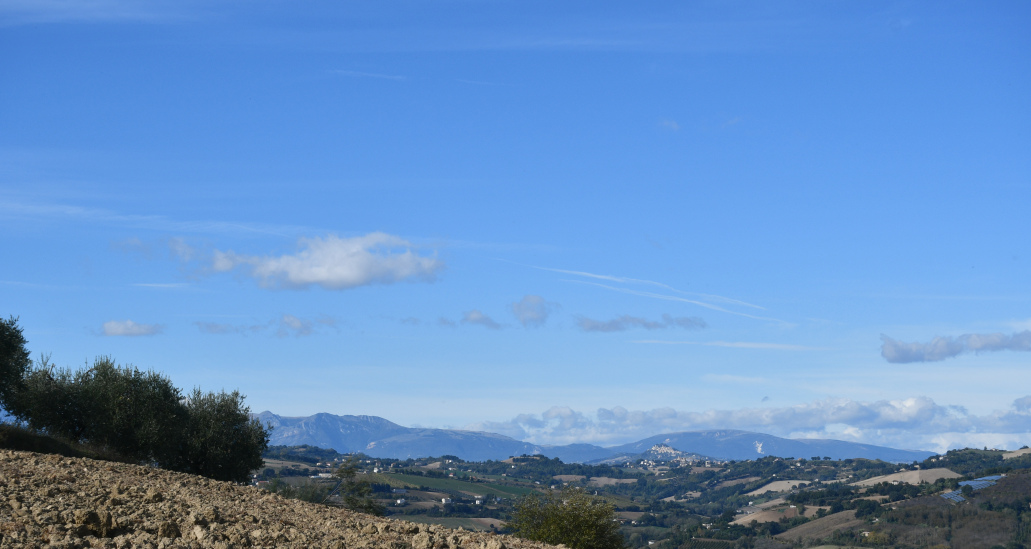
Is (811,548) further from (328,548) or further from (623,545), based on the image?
(328,548)

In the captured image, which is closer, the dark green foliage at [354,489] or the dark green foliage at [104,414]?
the dark green foliage at [104,414]

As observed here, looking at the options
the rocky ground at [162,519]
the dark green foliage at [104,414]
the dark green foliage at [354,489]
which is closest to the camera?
the rocky ground at [162,519]

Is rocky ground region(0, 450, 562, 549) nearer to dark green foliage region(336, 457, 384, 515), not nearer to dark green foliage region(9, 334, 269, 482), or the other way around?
dark green foliage region(9, 334, 269, 482)

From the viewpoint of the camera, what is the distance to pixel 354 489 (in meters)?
68.9

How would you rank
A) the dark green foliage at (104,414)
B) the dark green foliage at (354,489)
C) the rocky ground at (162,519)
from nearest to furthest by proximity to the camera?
the rocky ground at (162,519) < the dark green foliage at (104,414) < the dark green foliage at (354,489)

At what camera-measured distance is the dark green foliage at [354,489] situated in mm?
64812

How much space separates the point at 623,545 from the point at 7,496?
135 ft

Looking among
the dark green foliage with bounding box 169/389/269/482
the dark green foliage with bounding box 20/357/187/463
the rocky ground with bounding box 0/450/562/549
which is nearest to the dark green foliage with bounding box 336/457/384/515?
the dark green foliage with bounding box 169/389/269/482

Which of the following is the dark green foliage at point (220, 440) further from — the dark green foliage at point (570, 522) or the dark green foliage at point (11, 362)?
the dark green foliage at point (570, 522)

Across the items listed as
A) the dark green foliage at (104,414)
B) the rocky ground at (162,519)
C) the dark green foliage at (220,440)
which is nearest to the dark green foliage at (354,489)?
the dark green foliage at (220,440)

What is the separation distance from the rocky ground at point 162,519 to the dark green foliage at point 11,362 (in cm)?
2258

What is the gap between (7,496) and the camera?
58.9 feet

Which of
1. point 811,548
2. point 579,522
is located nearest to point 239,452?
point 579,522

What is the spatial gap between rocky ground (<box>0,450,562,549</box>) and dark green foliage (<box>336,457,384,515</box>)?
40.0 m
